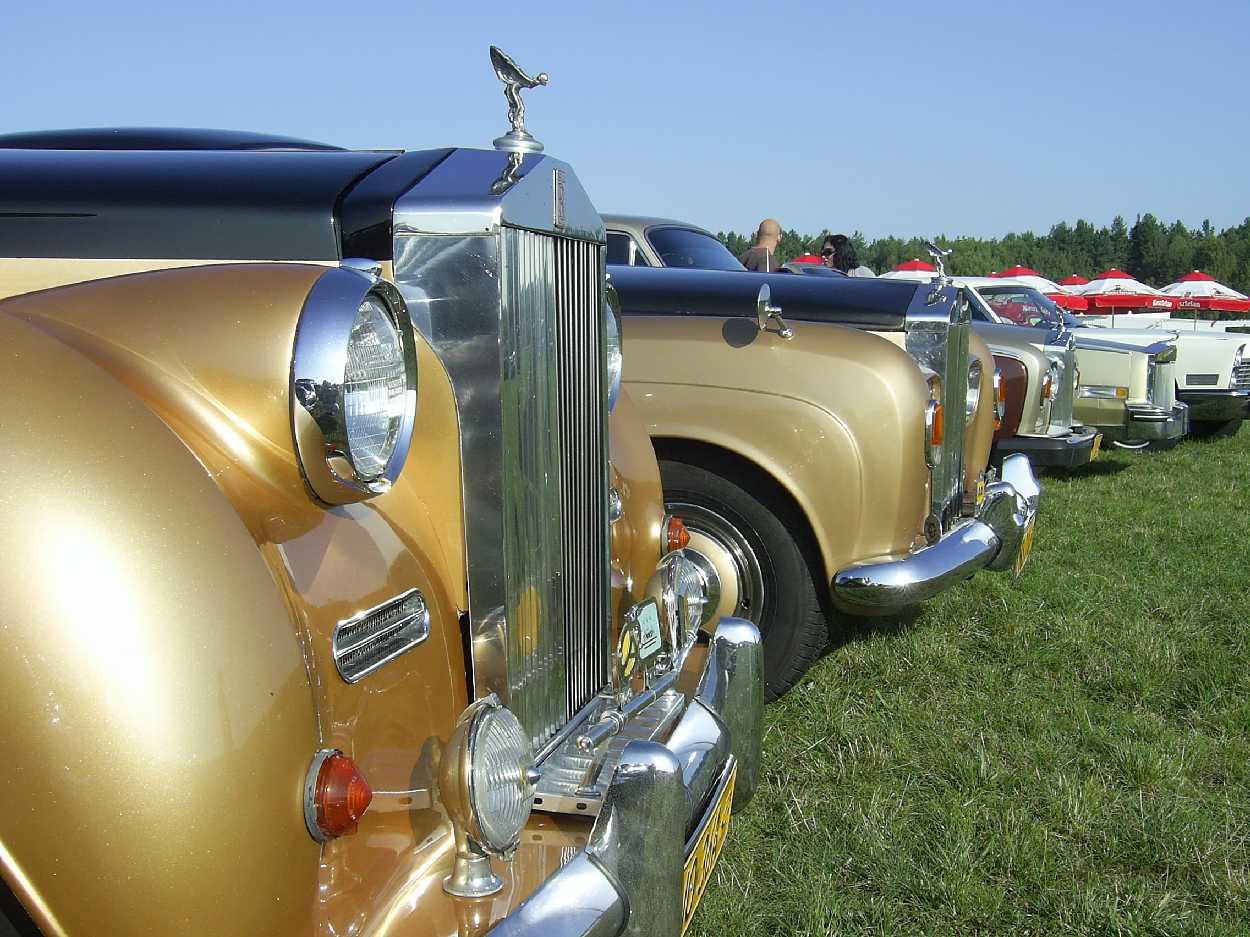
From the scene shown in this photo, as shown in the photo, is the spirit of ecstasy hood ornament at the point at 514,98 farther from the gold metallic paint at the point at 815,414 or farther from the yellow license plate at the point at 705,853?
the gold metallic paint at the point at 815,414

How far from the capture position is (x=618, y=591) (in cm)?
263

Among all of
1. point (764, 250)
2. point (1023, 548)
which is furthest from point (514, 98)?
point (764, 250)

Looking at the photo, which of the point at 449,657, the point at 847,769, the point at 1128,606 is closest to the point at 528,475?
the point at 449,657

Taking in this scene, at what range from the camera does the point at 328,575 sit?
155 centimetres

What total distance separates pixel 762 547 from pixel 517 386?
207 centimetres

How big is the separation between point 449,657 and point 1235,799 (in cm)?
254

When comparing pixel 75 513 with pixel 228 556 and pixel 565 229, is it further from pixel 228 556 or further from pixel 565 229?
pixel 565 229

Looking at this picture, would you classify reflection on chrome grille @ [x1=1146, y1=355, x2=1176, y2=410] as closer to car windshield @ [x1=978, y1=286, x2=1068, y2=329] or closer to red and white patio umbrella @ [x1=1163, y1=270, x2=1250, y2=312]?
car windshield @ [x1=978, y1=286, x2=1068, y2=329]

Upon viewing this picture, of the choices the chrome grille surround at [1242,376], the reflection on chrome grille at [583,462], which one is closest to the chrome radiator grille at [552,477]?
the reflection on chrome grille at [583,462]

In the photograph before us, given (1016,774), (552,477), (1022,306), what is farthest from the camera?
(1022,306)

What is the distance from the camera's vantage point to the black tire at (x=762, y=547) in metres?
3.84

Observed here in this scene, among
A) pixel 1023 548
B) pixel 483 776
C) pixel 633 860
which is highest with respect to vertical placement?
pixel 483 776

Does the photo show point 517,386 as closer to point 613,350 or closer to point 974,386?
point 613,350

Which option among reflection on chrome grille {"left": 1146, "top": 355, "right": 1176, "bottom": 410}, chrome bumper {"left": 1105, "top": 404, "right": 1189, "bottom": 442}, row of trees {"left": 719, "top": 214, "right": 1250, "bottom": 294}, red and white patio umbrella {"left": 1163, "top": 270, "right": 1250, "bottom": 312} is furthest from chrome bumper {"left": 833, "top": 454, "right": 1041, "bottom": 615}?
row of trees {"left": 719, "top": 214, "right": 1250, "bottom": 294}
